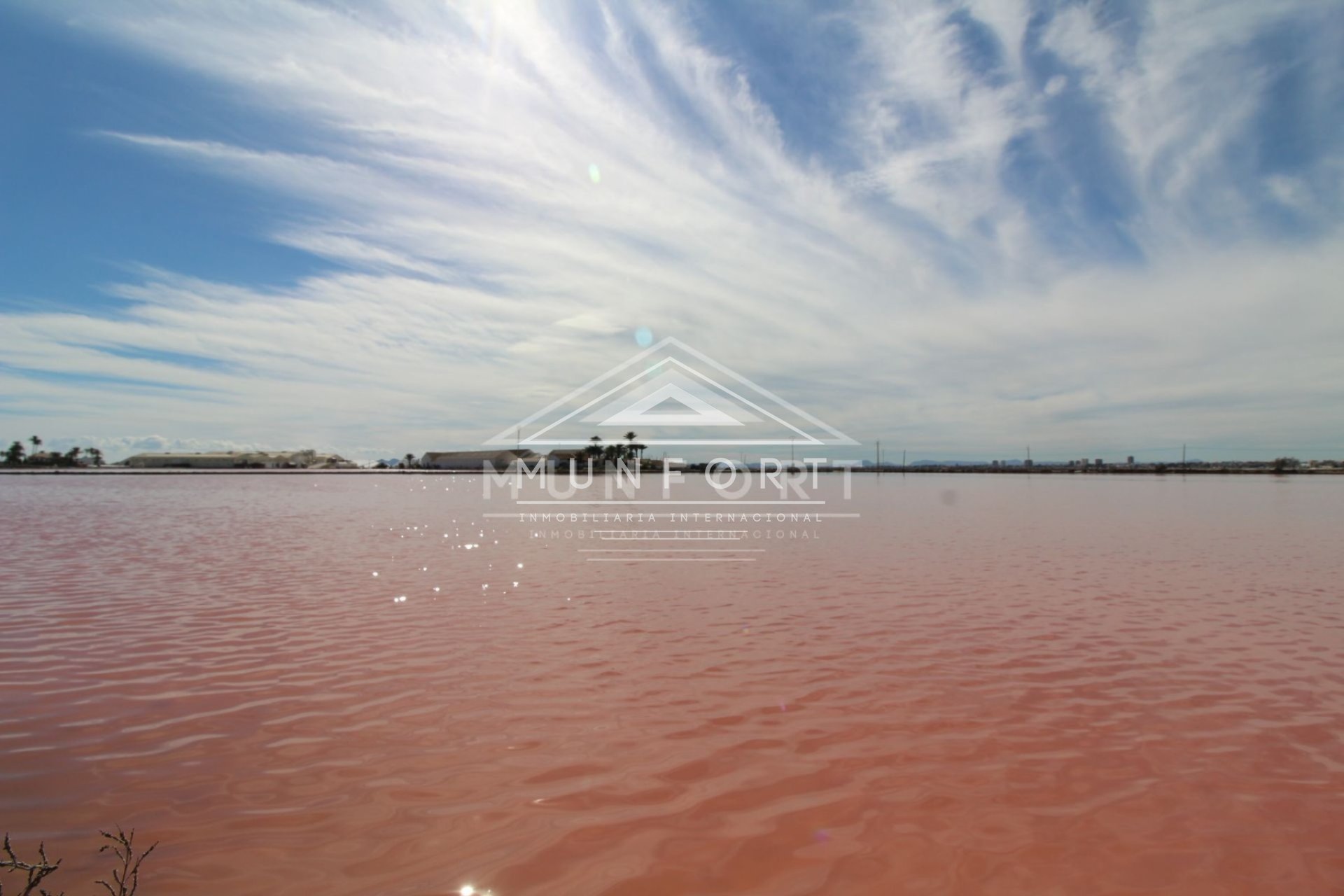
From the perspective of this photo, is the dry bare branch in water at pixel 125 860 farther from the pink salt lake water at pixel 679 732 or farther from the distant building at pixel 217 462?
the distant building at pixel 217 462

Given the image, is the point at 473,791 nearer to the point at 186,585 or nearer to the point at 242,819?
the point at 242,819

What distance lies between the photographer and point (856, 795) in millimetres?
5324

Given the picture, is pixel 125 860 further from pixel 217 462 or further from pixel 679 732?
pixel 217 462

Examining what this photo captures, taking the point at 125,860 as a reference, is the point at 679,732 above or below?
below

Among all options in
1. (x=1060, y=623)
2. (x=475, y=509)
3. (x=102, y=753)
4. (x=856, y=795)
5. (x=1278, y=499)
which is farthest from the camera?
(x=1278, y=499)

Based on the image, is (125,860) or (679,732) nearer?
(125,860)

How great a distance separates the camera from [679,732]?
653 centimetres

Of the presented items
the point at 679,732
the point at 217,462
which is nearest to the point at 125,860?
the point at 679,732

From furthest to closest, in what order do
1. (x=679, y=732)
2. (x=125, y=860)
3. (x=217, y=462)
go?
(x=217, y=462), (x=679, y=732), (x=125, y=860)

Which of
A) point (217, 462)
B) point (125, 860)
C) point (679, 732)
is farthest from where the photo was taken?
point (217, 462)

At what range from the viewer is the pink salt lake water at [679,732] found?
4.46 m

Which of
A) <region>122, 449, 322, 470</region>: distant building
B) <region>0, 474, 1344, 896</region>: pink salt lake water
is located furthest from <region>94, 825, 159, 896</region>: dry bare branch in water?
<region>122, 449, 322, 470</region>: distant building

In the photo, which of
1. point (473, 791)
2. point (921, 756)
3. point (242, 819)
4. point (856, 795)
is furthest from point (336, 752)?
point (921, 756)

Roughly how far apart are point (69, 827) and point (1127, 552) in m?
22.7
